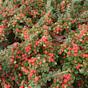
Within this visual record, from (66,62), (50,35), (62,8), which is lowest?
(66,62)

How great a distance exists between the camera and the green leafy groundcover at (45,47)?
3.38 meters

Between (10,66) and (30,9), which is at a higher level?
(30,9)

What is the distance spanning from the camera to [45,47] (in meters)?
3.50

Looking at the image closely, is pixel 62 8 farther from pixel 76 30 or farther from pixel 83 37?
pixel 83 37

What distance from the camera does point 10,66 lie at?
356 cm

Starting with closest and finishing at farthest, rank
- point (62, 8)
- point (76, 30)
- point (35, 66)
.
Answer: point (35, 66) → point (76, 30) → point (62, 8)

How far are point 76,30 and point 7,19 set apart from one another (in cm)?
122

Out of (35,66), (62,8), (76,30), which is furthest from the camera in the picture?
(62,8)

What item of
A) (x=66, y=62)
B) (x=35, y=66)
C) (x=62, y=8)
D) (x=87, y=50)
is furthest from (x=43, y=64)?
(x=62, y=8)

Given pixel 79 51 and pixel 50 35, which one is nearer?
pixel 79 51

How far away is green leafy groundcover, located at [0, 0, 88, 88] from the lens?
3379 millimetres

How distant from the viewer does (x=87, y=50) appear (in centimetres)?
344

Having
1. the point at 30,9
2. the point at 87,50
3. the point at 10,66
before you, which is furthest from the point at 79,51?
the point at 30,9

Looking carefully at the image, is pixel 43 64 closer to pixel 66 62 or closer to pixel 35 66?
pixel 35 66
